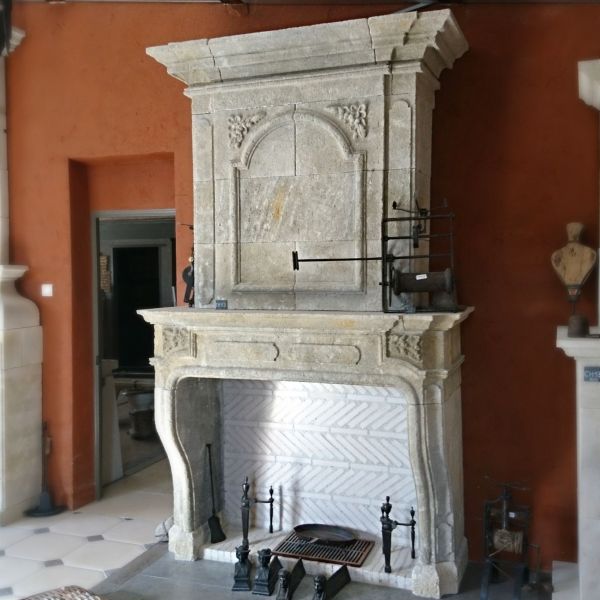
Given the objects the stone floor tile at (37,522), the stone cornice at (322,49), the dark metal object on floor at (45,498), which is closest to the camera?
the stone cornice at (322,49)

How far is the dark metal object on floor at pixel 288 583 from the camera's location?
3.53m

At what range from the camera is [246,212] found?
12.8 feet

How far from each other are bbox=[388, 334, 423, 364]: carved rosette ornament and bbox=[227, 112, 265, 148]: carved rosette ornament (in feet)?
4.86

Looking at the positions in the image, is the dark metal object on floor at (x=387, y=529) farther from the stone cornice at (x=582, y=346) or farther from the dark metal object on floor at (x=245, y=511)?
the stone cornice at (x=582, y=346)

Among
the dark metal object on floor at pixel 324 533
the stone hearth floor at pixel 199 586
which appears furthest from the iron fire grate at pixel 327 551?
the stone hearth floor at pixel 199 586

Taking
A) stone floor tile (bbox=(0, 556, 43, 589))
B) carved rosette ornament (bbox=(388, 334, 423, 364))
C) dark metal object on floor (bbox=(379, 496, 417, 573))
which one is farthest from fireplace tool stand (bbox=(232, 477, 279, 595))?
carved rosette ornament (bbox=(388, 334, 423, 364))

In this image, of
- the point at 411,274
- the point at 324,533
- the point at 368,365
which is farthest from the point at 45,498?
the point at 411,274

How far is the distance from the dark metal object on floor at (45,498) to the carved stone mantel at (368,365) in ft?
4.55

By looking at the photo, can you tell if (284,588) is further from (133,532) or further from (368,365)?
(133,532)

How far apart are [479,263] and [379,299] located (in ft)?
2.30

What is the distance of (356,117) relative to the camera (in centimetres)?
363

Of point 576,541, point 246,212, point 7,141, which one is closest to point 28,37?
point 7,141

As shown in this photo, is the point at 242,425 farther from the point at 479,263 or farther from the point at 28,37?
the point at 28,37

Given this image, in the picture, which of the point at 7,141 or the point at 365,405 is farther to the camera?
the point at 7,141
